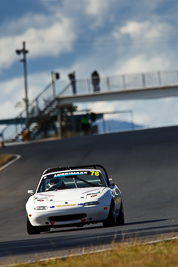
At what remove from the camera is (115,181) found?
27266 mm

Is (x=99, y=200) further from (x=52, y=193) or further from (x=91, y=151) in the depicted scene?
(x=91, y=151)

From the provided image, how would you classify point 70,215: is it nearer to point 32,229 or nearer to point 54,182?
point 32,229

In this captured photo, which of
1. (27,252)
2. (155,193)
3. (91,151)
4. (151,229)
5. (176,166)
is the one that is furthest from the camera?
(91,151)

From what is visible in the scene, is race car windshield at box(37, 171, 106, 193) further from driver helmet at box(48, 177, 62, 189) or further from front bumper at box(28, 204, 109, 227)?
front bumper at box(28, 204, 109, 227)

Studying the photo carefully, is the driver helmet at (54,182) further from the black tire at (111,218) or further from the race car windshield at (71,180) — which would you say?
the black tire at (111,218)

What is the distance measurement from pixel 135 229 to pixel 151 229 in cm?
32

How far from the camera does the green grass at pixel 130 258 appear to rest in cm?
785

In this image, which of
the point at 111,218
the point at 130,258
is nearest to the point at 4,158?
the point at 111,218

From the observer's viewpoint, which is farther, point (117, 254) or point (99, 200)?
point (99, 200)

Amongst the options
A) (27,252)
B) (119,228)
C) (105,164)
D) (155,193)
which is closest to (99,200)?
(119,228)

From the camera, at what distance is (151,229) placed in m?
12.7

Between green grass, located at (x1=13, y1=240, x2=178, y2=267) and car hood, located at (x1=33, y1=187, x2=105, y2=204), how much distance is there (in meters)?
4.16

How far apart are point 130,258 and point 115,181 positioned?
18.9 m

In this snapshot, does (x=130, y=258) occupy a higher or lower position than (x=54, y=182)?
lower
